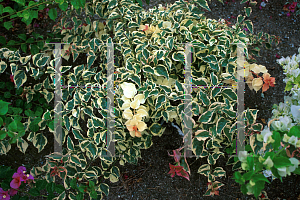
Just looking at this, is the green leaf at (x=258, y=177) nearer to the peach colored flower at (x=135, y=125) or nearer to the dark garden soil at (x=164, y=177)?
the peach colored flower at (x=135, y=125)

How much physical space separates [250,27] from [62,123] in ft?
Result: 4.80

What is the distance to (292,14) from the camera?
7.88ft

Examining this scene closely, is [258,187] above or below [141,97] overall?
below

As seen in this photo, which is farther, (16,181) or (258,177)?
(16,181)

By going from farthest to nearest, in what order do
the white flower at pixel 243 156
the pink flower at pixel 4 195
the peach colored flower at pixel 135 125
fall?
the pink flower at pixel 4 195
the peach colored flower at pixel 135 125
the white flower at pixel 243 156

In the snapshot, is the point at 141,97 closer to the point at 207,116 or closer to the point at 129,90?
the point at 129,90

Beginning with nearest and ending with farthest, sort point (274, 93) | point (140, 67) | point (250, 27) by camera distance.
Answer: point (140, 67)
point (250, 27)
point (274, 93)

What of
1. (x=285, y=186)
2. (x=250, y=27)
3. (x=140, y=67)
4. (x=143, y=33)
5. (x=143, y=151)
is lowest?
(x=285, y=186)

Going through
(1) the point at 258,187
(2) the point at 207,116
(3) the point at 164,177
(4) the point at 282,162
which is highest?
(2) the point at 207,116

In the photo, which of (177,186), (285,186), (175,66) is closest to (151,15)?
(175,66)

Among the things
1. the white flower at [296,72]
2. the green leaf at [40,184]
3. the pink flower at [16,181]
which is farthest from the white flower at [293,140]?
the pink flower at [16,181]

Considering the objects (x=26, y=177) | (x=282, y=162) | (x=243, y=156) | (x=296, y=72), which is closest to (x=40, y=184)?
(x=26, y=177)

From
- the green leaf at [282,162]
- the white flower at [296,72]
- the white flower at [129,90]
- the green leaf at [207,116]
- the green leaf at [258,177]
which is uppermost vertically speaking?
the white flower at [296,72]

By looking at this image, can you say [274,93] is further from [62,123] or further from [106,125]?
[62,123]
